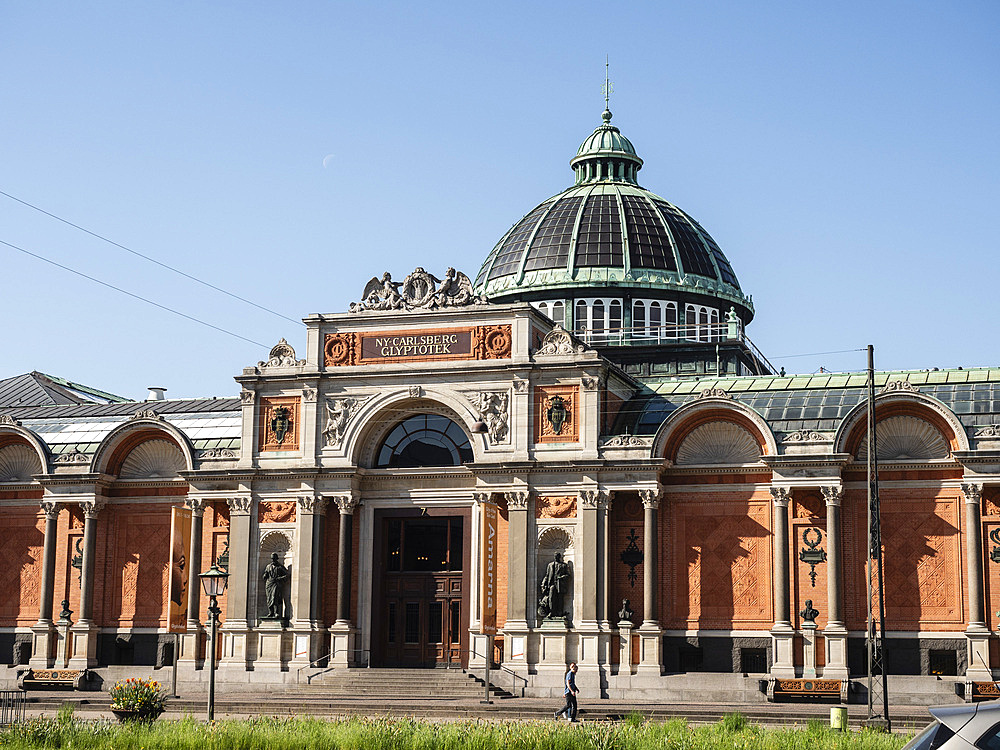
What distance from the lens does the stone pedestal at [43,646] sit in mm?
51062

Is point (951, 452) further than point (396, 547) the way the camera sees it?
No

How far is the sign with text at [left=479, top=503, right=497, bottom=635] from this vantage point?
4597 cm

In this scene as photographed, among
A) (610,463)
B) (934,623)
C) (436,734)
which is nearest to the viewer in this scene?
(436,734)

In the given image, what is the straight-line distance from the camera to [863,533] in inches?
1751

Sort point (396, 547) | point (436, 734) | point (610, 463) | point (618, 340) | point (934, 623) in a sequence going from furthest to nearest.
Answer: point (618, 340) → point (396, 547) → point (610, 463) → point (934, 623) → point (436, 734)

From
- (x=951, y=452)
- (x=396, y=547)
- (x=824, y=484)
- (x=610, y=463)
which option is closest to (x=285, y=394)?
Result: (x=396, y=547)

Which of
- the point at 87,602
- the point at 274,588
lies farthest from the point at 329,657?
the point at 87,602

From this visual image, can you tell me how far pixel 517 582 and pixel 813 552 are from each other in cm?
981

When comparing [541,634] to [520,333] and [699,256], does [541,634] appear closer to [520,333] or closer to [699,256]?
[520,333]

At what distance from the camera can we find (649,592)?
149 feet

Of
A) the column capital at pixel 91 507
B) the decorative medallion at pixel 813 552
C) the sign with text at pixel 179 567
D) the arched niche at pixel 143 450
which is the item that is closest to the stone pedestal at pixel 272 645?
the sign with text at pixel 179 567

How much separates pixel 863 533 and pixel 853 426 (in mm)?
3456

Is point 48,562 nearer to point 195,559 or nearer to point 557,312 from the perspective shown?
point 195,559

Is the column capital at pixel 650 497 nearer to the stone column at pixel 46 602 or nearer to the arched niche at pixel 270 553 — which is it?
the arched niche at pixel 270 553
